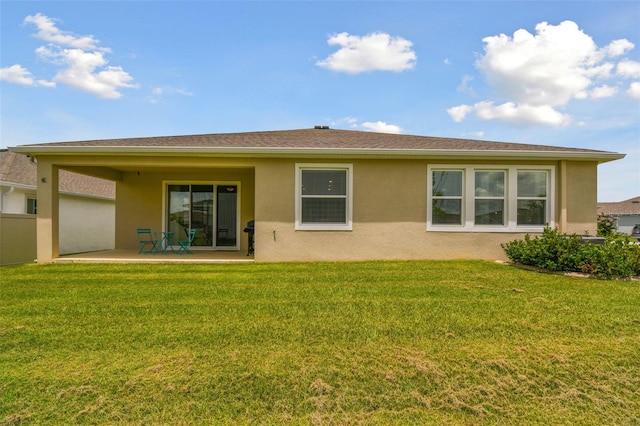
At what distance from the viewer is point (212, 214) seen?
12453 mm

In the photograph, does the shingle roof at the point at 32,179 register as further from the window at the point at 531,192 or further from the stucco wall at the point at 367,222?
the window at the point at 531,192

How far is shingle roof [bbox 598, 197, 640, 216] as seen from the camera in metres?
34.1

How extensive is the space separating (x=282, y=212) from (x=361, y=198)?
213cm

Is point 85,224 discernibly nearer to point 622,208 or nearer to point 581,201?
point 581,201

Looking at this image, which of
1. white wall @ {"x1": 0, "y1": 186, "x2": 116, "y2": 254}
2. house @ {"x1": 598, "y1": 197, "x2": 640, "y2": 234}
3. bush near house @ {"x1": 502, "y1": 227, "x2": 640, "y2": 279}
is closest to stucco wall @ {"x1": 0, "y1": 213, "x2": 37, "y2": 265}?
white wall @ {"x1": 0, "y1": 186, "x2": 116, "y2": 254}

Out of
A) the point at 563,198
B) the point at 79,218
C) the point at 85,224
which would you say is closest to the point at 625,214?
the point at 563,198

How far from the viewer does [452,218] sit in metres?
9.84

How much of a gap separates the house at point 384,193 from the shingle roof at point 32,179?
14.5 ft

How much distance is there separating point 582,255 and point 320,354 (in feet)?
23.0

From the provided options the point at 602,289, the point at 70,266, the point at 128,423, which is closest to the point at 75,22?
the point at 70,266

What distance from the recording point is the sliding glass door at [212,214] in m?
12.5

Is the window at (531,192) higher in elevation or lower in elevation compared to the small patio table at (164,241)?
higher

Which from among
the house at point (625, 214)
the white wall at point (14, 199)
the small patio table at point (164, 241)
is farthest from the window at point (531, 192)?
the house at point (625, 214)

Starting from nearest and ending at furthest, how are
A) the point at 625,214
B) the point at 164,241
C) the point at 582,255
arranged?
the point at 582,255
the point at 164,241
the point at 625,214
